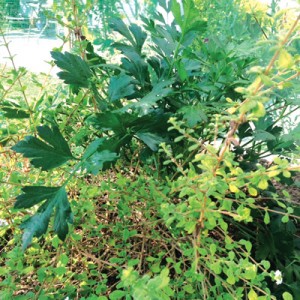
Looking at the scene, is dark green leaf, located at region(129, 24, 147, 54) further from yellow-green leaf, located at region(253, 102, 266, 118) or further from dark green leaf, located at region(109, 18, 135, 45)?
yellow-green leaf, located at region(253, 102, 266, 118)

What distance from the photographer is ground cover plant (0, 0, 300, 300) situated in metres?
0.52

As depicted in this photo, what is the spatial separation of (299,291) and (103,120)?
46cm

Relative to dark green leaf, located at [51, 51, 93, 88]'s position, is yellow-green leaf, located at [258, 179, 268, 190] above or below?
below

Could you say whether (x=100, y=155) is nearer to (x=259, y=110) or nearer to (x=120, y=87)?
(x=120, y=87)

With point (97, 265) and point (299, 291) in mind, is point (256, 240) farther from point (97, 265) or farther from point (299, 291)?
point (97, 265)

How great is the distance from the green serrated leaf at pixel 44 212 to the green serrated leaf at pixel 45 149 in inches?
1.5

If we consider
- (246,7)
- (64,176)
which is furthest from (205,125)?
(246,7)

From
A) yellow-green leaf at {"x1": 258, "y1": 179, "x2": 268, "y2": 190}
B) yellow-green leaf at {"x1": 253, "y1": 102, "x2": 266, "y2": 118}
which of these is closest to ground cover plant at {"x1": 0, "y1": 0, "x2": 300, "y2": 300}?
yellow-green leaf at {"x1": 258, "y1": 179, "x2": 268, "y2": 190}

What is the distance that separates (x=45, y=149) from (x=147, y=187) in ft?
0.72

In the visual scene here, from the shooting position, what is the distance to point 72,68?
25.5 inches

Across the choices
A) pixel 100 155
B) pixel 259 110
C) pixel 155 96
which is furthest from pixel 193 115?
pixel 259 110

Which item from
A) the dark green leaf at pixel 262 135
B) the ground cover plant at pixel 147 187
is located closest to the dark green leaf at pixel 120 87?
the ground cover plant at pixel 147 187

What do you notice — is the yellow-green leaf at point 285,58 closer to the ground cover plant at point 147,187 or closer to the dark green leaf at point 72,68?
the ground cover plant at point 147,187

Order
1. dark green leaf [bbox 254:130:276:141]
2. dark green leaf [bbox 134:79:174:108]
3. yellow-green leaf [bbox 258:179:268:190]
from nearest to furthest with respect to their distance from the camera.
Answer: yellow-green leaf [bbox 258:179:268:190]
dark green leaf [bbox 134:79:174:108]
dark green leaf [bbox 254:130:276:141]
